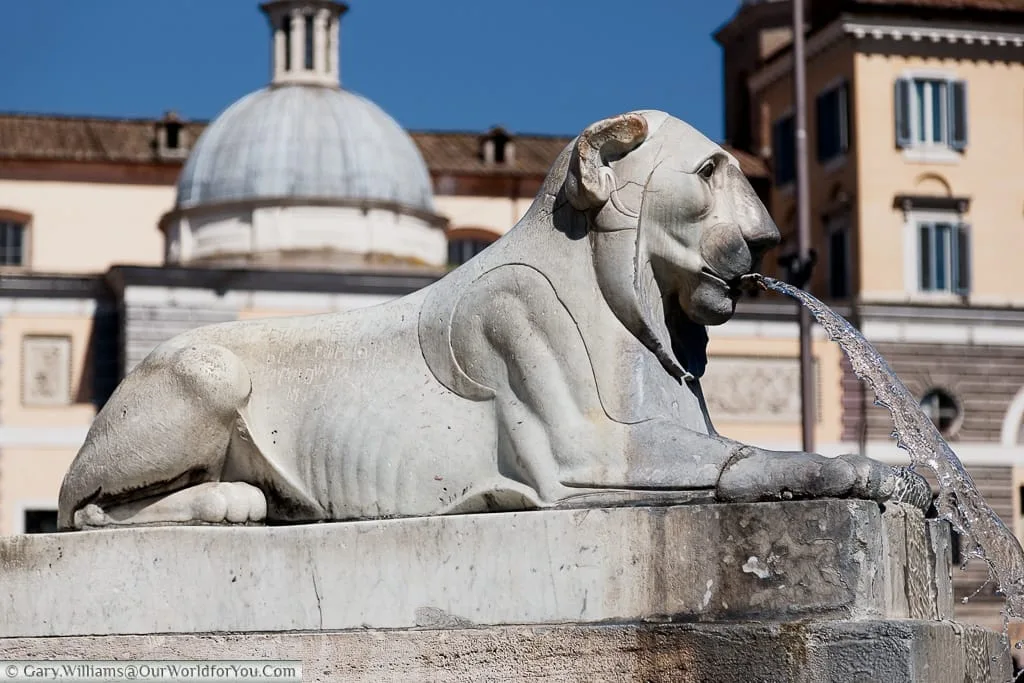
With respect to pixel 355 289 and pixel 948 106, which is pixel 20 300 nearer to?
pixel 355 289

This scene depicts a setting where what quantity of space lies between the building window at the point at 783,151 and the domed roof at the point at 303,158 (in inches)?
307

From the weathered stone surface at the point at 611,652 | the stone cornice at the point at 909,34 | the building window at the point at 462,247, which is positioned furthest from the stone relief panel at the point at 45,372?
the weathered stone surface at the point at 611,652

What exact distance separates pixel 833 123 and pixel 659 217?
41563mm

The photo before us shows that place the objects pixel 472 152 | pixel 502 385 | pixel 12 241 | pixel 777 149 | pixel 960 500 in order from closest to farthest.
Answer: pixel 502 385 < pixel 960 500 < pixel 777 149 < pixel 12 241 < pixel 472 152

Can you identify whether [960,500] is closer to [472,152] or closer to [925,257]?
[925,257]

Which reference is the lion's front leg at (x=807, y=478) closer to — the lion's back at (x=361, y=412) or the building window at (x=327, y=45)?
the lion's back at (x=361, y=412)

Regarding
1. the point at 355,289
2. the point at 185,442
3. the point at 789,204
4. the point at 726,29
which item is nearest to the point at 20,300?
the point at 355,289

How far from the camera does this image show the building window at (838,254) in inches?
1882

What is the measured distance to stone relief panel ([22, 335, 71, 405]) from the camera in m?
47.2

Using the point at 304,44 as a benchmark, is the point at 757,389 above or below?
below

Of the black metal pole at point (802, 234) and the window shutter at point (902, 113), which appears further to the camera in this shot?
the window shutter at point (902, 113)

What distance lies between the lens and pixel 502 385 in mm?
7457

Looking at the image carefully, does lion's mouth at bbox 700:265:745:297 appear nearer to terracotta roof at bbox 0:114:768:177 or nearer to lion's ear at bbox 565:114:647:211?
lion's ear at bbox 565:114:647:211

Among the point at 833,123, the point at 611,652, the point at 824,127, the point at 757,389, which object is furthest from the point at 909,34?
the point at 611,652
